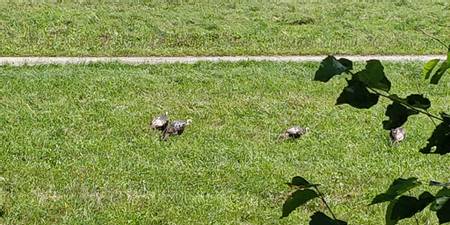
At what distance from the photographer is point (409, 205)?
3.92 feet

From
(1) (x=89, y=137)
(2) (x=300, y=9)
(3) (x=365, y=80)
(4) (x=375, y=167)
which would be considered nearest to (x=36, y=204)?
(1) (x=89, y=137)

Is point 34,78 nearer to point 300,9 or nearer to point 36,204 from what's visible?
point 36,204

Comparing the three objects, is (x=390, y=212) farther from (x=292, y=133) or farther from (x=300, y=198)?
(x=292, y=133)

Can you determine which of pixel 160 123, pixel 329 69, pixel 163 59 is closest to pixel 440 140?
pixel 329 69

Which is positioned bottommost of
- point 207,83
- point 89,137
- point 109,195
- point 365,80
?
point 207,83

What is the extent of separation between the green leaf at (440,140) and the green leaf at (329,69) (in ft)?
0.65

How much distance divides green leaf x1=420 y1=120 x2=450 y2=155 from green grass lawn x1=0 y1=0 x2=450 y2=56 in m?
10.3

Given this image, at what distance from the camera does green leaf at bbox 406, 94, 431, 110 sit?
3.98ft

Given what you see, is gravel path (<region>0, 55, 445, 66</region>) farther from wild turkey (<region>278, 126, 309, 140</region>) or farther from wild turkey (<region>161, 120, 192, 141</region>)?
wild turkey (<region>278, 126, 309, 140</region>)

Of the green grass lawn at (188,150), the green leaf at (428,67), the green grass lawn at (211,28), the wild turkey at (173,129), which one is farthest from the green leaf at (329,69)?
the green grass lawn at (211,28)

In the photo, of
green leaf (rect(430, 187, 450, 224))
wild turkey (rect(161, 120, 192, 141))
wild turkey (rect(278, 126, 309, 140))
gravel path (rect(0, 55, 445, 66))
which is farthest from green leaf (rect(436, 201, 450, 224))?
gravel path (rect(0, 55, 445, 66))

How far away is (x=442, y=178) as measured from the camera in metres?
5.77

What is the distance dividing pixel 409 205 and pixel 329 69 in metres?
0.24

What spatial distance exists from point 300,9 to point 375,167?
968cm
